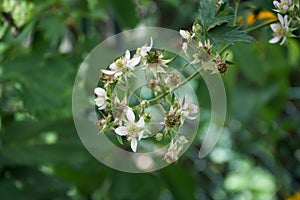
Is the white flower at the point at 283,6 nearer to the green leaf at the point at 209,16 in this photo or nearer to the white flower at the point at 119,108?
the green leaf at the point at 209,16

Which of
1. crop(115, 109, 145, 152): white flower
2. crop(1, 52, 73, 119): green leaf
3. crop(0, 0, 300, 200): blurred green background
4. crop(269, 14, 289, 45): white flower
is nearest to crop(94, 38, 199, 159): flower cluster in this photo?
crop(115, 109, 145, 152): white flower

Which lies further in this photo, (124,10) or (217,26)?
(124,10)

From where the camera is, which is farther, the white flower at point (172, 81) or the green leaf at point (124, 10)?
the green leaf at point (124, 10)

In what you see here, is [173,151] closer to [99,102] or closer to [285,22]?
[99,102]

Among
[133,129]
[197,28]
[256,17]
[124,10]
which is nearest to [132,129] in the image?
[133,129]

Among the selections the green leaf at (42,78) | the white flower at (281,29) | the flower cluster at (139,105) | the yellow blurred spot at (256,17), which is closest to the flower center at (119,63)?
the flower cluster at (139,105)

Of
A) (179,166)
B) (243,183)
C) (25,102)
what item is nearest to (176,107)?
(25,102)

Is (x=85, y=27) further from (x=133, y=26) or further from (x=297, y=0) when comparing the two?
(x=297, y=0)
